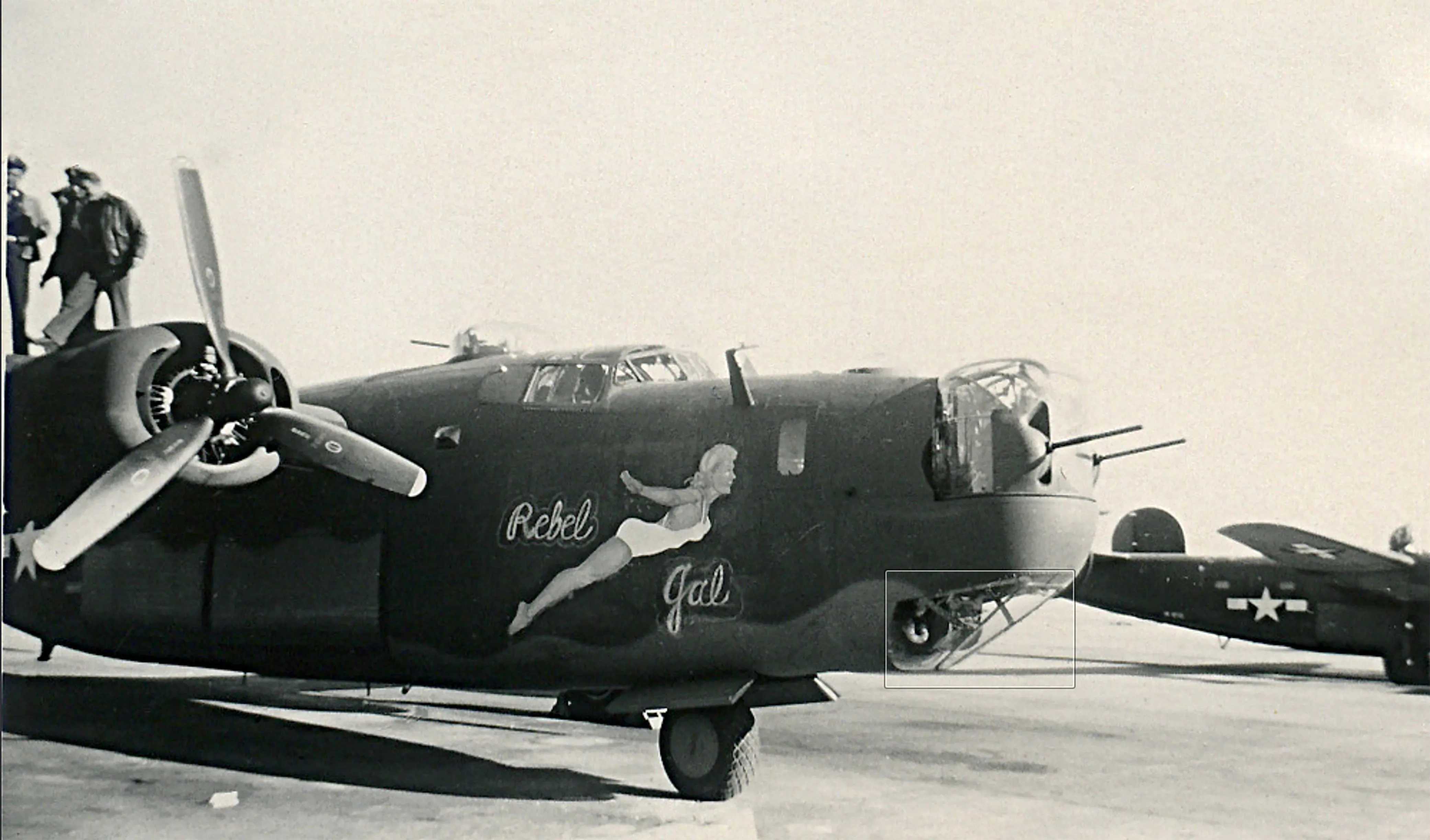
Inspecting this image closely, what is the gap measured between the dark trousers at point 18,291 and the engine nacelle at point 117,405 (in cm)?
22

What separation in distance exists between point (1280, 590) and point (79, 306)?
15527mm

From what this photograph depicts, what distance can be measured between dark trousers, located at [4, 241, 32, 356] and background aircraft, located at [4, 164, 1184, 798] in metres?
0.33

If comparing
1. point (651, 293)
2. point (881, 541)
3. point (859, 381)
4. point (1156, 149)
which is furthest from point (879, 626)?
point (1156, 149)

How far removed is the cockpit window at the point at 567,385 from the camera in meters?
9.34

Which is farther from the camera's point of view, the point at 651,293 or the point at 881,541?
the point at 651,293

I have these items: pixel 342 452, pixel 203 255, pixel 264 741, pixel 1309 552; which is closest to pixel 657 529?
pixel 342 452

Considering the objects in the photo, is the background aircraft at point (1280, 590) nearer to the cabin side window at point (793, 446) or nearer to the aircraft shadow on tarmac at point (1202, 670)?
the aircraft shadow on tarmac at point (1202, 670)

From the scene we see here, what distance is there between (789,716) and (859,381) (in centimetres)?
545

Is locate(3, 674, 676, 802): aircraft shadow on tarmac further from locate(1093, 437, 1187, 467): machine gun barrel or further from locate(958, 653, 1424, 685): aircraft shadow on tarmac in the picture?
locate(958, 653, 1424, 685): aircraft shadow on tarmac

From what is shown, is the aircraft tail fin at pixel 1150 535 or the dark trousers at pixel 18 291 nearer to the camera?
the dark trousers at pixel 18 291

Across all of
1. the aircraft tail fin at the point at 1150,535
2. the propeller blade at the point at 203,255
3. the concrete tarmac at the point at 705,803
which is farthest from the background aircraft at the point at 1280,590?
the propeller blade at the point at 203,255

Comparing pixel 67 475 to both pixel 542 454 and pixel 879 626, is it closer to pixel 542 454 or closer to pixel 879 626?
pixel 542 454

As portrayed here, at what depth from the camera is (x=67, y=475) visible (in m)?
9.49

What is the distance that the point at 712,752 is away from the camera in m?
8.66
